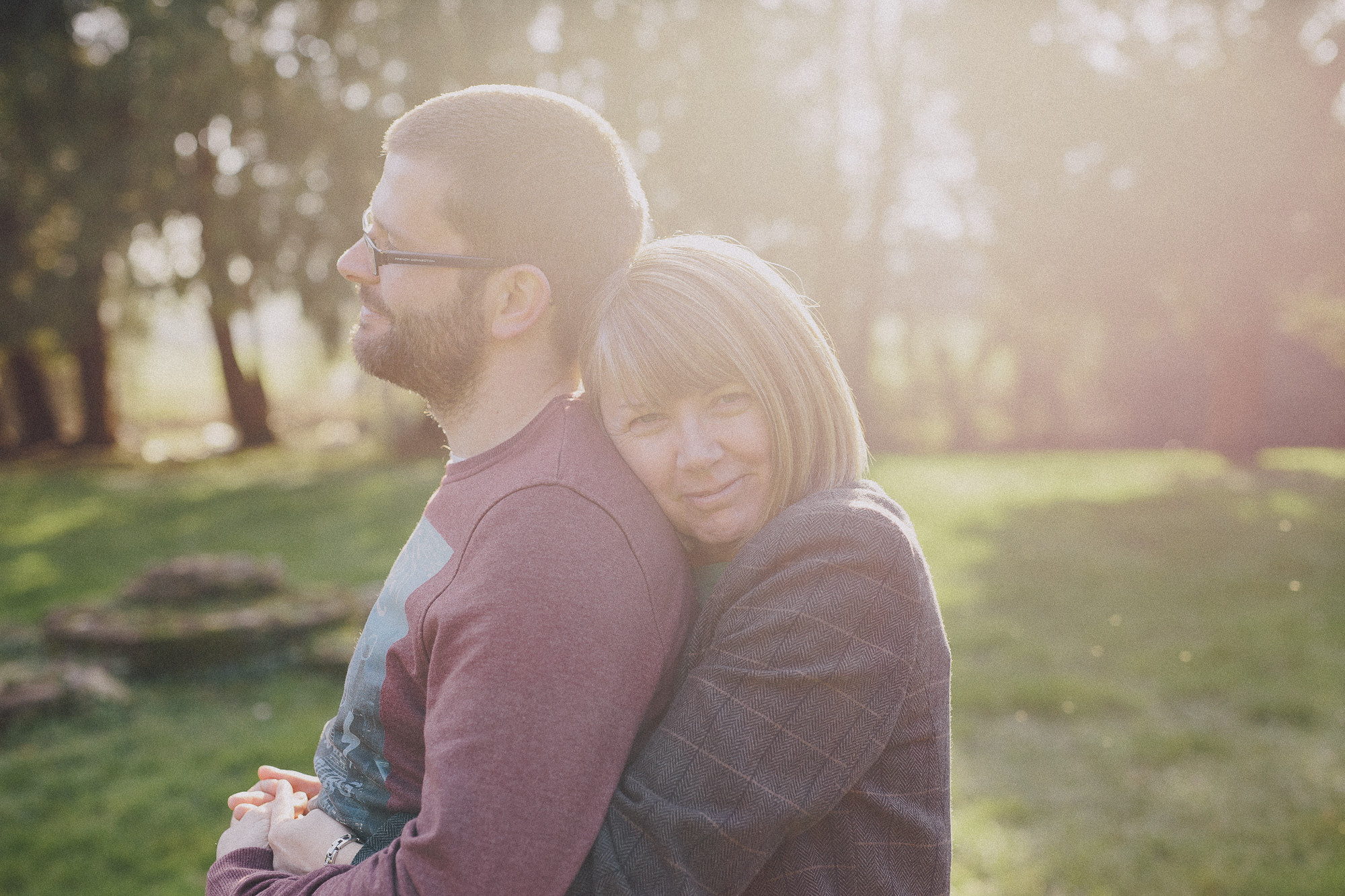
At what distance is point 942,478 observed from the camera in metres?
14.5

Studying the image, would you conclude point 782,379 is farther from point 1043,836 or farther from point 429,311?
point 1043,836

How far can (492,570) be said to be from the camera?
1.51m

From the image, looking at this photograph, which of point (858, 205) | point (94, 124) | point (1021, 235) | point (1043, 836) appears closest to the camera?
point (1043, 836)

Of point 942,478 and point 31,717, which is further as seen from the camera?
point 942,478

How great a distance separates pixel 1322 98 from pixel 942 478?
636 centimetres

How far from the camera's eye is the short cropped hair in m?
1.87

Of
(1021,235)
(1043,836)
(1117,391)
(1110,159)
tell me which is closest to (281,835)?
(1043,836)

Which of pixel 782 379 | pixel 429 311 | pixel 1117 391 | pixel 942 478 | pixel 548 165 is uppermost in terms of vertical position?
pixel 548 165

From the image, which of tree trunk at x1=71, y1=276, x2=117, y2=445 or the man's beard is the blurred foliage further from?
the man's beard

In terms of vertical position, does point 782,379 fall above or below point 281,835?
above

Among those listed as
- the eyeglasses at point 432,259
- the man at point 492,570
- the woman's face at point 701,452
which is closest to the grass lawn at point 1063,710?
the woman's face at point 701,452

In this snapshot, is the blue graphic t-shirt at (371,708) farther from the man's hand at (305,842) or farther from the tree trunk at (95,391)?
the tree trunk at (95,391)

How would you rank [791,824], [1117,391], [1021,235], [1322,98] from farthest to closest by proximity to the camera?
1. [1117,391]
2. [1021,235]
3. [1322,98]
4. [791,824]

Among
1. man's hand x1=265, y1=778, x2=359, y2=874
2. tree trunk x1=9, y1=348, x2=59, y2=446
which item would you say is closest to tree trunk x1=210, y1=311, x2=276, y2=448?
tree trunk x1=9, y1=348, x2=59, y2=446
